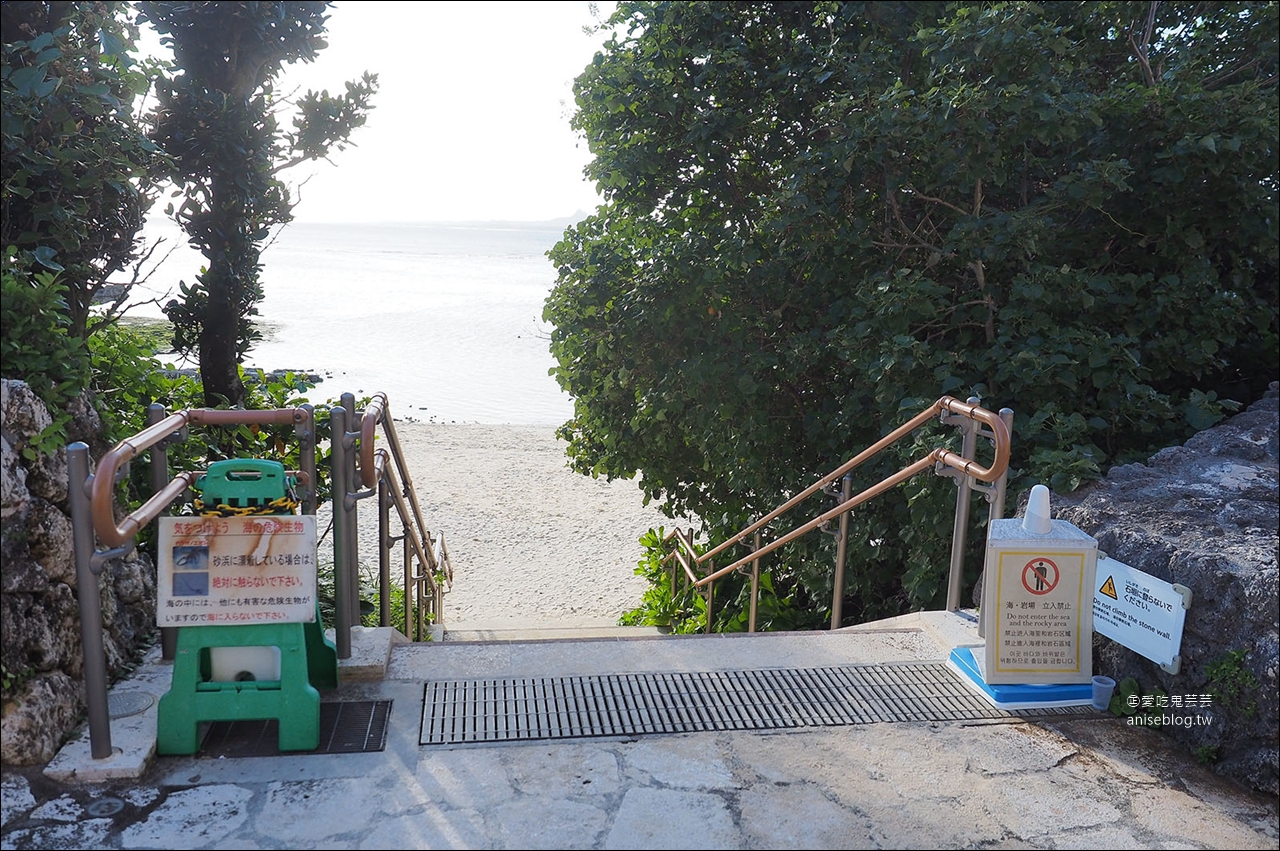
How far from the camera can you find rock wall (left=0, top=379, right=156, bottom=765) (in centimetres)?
273

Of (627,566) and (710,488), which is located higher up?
(710,488)

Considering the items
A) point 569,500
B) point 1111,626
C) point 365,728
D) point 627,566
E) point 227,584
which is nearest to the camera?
point 227,584

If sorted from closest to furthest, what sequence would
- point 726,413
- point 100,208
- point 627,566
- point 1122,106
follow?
1. point 100,208
2. point 1122,106
3. point 726,413
4. point 627,566

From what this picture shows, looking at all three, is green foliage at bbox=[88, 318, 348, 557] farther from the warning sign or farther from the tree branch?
the tree branch

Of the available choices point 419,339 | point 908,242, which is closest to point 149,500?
point 908,242

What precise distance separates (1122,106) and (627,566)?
6.94 m

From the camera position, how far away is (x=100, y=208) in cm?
412

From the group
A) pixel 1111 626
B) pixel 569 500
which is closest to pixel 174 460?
pixel 1111 626

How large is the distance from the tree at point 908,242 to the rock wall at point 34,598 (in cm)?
350

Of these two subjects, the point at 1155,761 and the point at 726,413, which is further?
the point at 726,413

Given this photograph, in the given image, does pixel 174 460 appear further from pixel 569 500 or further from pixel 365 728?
pixel 569 500

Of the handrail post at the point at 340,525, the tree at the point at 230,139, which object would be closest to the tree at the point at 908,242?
the tree at the point at 230,139

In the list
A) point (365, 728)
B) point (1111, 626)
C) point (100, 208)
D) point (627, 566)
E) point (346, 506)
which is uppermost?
point (100, 208)

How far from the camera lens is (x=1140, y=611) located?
10.6ft
